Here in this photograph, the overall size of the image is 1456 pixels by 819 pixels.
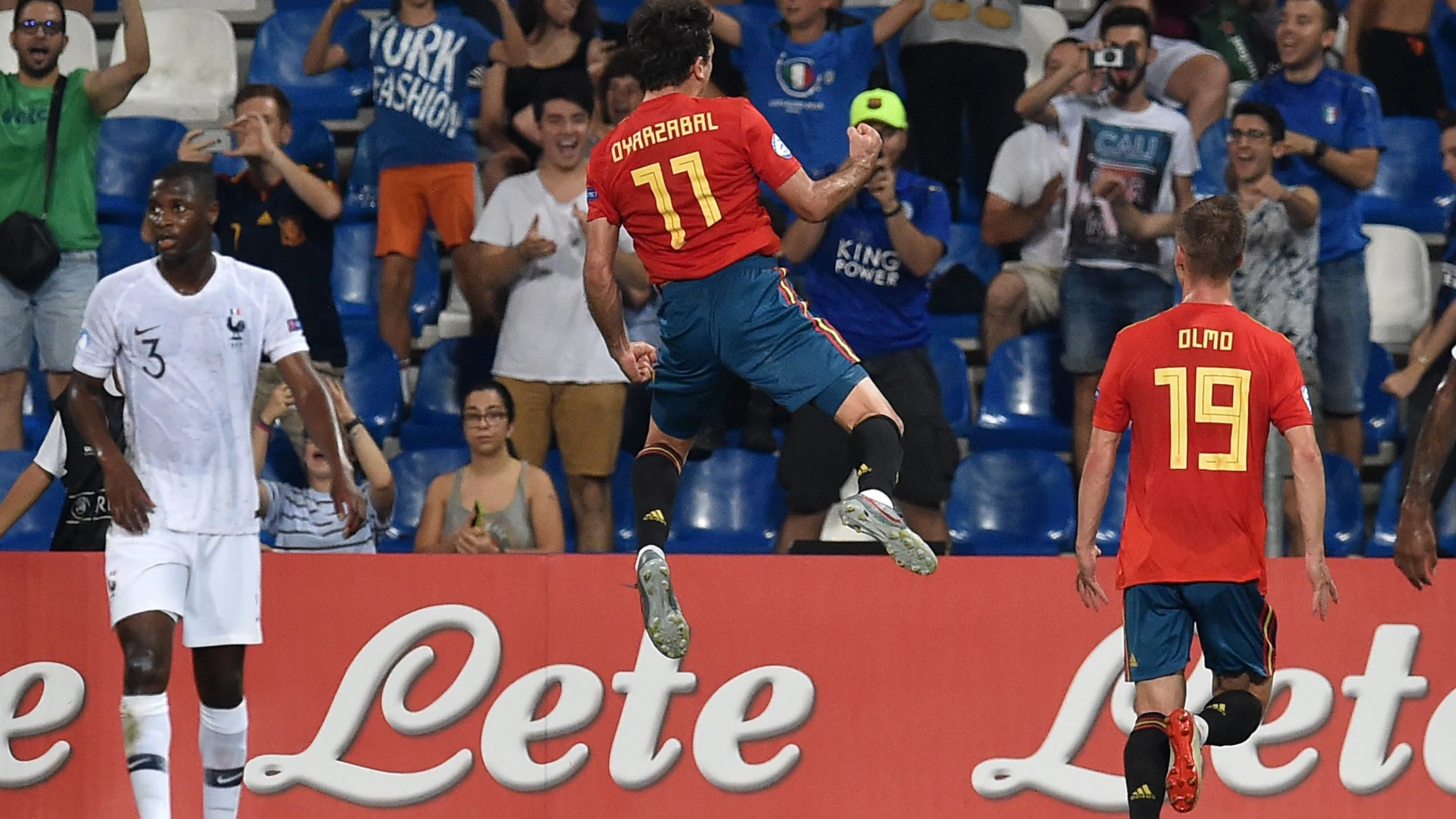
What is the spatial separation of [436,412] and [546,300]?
3.55 ft

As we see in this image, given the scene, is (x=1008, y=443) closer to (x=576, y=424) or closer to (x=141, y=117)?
(x=576, y=424)

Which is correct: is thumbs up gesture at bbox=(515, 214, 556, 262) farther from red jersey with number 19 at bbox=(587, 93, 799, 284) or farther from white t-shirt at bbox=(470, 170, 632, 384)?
red jersey with number 19 at bbox=(587, 93, 799, 284)

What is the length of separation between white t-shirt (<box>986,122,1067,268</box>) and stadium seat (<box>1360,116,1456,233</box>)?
230cm

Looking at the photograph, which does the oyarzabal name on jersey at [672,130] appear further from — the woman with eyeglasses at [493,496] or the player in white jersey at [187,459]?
the woman with eyeglasses at [493,496]

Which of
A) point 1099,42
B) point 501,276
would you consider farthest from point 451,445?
point 1099,42

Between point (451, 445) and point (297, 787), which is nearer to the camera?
point (297, 787)

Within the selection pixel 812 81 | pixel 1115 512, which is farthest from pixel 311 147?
pixel 1115 512

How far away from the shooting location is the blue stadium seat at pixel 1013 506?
9.03m

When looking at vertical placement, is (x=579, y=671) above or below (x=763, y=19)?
below

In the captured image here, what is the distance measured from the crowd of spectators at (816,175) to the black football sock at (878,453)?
2.54 m

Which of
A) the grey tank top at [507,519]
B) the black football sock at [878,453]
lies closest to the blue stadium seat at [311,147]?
the grey tank top at [507,519]

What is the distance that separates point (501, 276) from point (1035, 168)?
2737 millimetres

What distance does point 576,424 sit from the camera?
29.1 ft

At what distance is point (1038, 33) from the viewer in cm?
1057
